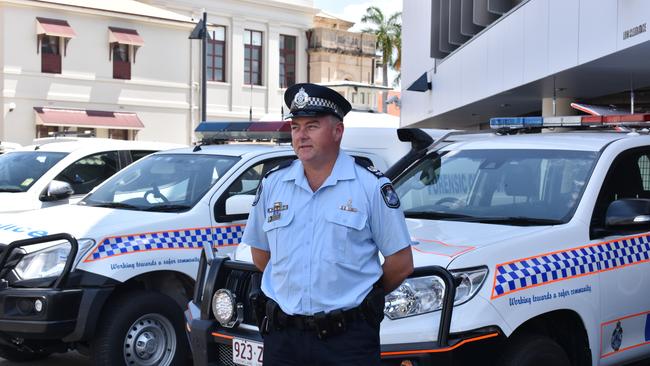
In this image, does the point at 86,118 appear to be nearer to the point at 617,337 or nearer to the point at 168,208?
the point at 168,208

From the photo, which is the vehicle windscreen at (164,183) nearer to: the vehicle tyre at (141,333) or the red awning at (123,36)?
the vehicle tyre at (141,333)

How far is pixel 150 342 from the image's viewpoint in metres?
5.86

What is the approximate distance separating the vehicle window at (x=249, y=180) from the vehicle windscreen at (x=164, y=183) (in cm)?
13

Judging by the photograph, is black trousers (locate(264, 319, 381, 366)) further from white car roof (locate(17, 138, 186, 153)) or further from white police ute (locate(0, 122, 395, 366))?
white car roof (locate(17, 138, 186, 153))

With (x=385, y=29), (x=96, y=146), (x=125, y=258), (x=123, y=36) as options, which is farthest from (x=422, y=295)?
(x=385, y=29)

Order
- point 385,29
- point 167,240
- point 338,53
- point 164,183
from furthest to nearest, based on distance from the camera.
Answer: point 385,29 < point 338,53 < point 164,183 < point 167,240

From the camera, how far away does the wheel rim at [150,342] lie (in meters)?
5.74

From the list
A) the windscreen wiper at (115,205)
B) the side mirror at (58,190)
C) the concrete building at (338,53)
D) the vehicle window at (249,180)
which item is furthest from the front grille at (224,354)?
the concrete building at (338,53)

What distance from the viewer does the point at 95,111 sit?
4000cm

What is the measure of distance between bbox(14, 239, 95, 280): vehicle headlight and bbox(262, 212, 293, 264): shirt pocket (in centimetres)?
249

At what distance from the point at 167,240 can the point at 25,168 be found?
13.0 feet

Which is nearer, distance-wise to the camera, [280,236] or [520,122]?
[280,236]

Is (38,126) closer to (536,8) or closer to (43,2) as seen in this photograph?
(43,2)

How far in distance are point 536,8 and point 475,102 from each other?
4478 millimetres
